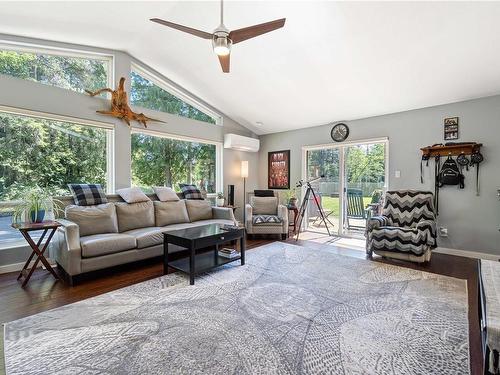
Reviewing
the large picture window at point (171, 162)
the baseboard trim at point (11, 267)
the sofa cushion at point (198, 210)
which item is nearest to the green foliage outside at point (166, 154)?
the large picture window at point (171, 162)

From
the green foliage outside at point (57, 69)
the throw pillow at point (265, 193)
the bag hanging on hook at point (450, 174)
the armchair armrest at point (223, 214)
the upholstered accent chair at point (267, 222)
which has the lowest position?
the upholstered accent chair at point (267, 222)

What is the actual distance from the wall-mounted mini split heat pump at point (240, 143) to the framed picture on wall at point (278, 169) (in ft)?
1.54

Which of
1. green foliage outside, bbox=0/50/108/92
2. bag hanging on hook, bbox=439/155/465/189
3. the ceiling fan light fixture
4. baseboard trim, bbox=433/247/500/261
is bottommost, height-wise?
baseboard trim, bbox=433/247/500/261

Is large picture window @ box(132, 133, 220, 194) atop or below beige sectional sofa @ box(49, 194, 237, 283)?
atop

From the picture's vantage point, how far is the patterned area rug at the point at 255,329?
1.54 meters

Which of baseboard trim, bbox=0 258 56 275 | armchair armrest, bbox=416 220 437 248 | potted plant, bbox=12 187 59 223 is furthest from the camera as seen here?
armchair armrest, bbox=416 220 437 248

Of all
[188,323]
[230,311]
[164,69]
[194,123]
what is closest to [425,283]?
[230,311]

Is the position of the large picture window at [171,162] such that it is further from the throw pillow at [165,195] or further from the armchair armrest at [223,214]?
the armchair armrest at [223,214]

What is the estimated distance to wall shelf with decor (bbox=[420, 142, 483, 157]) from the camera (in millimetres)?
3662

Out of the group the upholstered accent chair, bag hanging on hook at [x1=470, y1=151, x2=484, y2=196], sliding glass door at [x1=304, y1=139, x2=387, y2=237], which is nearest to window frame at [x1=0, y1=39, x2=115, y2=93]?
the upholstered accent chair

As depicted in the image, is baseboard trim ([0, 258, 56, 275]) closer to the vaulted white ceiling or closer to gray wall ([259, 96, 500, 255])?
the vaulted white ceiling

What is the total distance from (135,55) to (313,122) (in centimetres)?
348

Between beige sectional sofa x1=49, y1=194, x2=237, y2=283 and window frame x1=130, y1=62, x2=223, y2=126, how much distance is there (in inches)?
81.7

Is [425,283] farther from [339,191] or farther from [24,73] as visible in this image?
[24,73]
